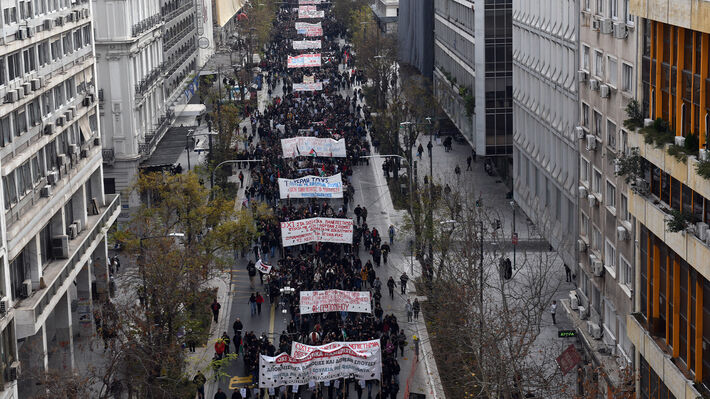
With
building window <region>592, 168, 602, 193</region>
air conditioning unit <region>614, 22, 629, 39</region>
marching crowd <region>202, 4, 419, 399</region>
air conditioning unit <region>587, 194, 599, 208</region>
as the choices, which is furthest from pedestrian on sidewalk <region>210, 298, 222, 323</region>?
air conditioning unit <region>614, 22, 629, 39</region>

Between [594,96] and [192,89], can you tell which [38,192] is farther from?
[192,89]

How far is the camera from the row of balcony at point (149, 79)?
82062mm

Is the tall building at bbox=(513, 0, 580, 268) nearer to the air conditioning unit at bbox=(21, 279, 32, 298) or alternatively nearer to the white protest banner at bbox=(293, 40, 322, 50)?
the air conditioning unit at bbox=(21, 279, 32, 298)

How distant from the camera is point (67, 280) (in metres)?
51.0

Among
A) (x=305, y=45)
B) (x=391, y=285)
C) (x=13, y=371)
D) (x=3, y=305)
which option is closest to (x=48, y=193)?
(x=3, y=305)

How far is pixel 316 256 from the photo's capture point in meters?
65.0

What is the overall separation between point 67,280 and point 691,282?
27.8 metres

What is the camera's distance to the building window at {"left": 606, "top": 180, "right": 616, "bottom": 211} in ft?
156

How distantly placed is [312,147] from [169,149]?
9875 mm

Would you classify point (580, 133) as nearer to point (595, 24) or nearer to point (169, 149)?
point (595, 24)

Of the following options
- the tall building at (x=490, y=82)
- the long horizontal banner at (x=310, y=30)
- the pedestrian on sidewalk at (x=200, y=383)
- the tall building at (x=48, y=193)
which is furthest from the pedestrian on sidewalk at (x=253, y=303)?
the long horizontal banner at (x=310, y=30)

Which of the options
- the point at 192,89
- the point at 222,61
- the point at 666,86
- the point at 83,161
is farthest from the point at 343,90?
the point at 666,86

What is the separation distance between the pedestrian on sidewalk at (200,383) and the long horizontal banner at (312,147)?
41.2 m

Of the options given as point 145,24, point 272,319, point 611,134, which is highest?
point 145,24
